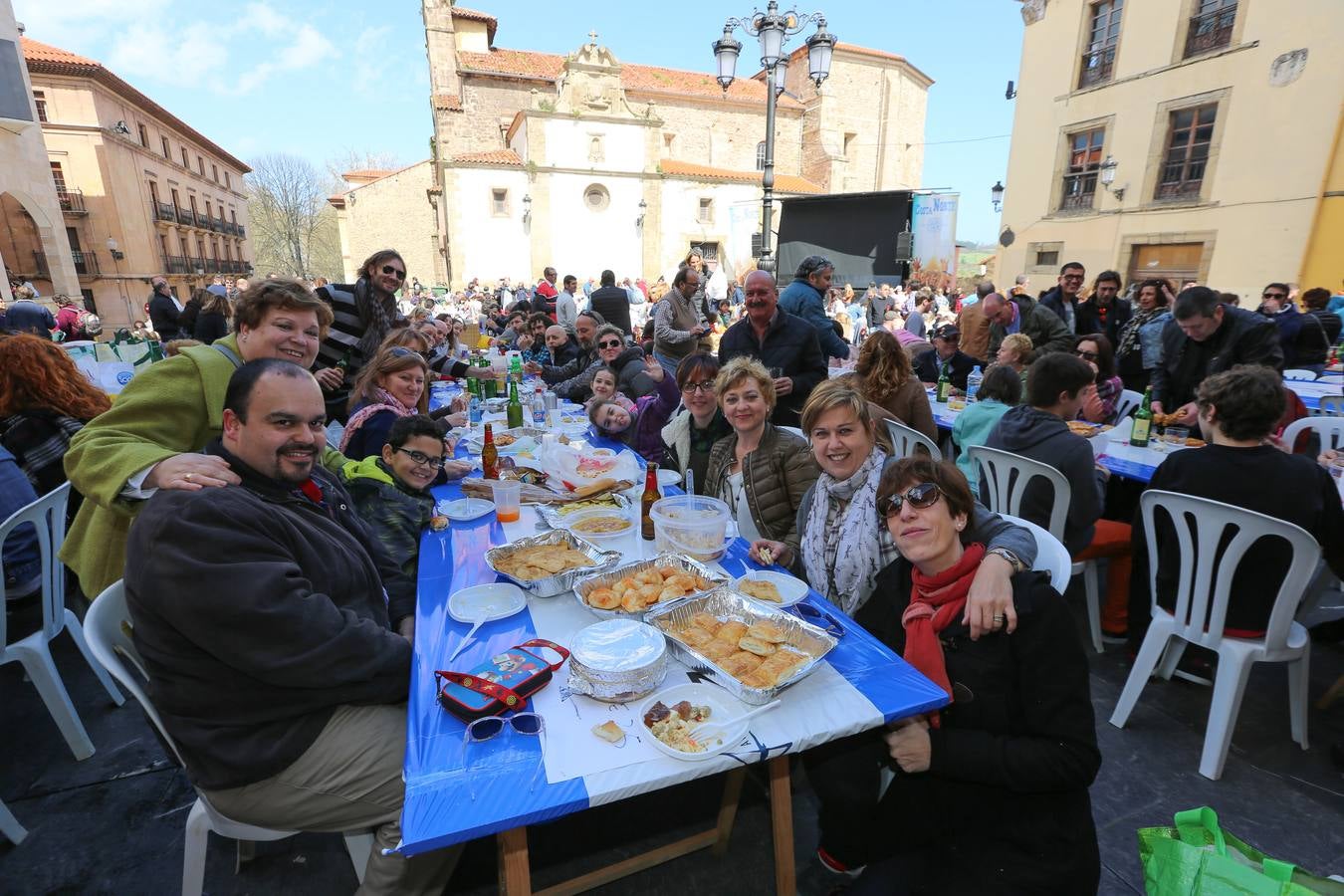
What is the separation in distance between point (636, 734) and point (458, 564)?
113cm

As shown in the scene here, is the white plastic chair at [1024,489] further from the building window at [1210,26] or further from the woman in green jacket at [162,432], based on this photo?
the building window at [1210,26]

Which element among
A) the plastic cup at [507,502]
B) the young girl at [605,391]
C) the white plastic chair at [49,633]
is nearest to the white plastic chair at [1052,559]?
the plastic cup at [507,502]

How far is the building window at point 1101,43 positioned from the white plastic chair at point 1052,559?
18748 millimetres

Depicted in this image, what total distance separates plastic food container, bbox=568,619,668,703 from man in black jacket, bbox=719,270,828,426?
2.99 meters

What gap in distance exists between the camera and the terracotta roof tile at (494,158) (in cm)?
2453

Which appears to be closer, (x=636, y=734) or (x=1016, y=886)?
(x=636, y=734)

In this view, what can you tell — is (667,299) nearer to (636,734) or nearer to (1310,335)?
(636,734)

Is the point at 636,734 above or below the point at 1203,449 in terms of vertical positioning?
below

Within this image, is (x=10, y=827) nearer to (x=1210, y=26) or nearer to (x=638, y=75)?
(x=1210, y=26)

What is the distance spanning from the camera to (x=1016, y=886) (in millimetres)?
1462

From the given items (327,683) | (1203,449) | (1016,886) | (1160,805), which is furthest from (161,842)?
(1203,449)

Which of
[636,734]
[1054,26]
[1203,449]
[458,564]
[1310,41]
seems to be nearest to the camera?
[636,734]

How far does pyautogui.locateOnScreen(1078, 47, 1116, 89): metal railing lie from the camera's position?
1502 cm

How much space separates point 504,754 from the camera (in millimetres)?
1287
